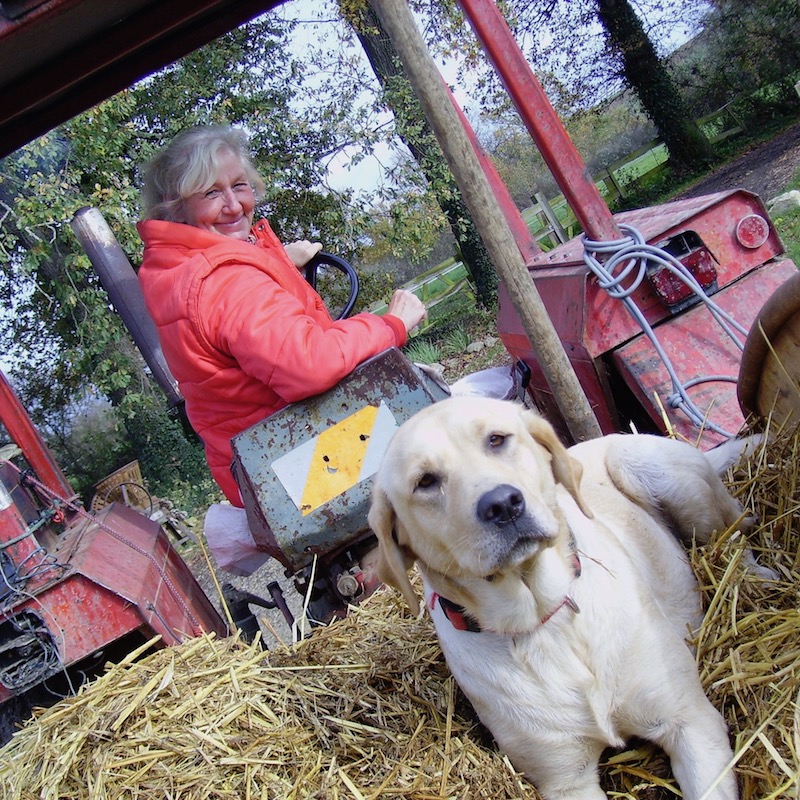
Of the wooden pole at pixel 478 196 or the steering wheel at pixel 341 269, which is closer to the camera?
the wooden pole at pixel 478 196

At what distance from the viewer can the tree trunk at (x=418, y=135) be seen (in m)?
11.2

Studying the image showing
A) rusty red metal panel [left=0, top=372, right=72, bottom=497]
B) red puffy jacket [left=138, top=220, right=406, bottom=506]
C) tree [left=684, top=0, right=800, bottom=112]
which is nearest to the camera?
red puffy jacket [left=138, top=220, right=406, bottom=506]

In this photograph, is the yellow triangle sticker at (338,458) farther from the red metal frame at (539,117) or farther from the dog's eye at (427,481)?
the red metal frame at (539,117)

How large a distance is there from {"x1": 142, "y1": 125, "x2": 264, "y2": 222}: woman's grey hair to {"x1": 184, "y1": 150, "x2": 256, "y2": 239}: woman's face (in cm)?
3

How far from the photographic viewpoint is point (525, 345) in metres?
4.47

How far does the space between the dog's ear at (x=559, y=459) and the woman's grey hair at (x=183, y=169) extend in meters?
1.94

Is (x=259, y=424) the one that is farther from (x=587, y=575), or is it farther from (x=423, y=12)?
(x=423, y=12)

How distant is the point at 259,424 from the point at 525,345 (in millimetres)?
1994

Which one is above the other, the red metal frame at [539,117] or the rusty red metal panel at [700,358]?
the red metal frame at [539,117]

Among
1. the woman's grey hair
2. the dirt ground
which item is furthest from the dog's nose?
the dirt ground

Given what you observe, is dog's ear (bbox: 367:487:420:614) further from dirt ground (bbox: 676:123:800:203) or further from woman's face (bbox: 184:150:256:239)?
dirt ground (bbox: 676:123:800:203)

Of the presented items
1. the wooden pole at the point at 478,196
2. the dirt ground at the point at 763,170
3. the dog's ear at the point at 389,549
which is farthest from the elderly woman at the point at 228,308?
the dirt ground at the point at 763,170

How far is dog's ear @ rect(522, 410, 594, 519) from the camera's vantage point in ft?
7.86

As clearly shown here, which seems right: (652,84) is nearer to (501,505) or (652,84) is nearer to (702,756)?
(501,505)
